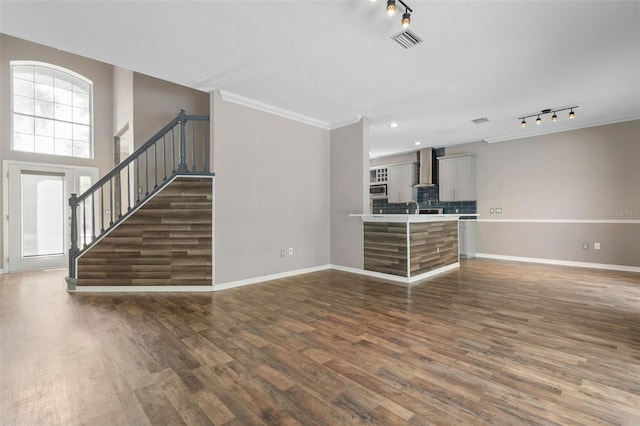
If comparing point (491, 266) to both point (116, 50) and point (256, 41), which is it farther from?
point (116, 50)

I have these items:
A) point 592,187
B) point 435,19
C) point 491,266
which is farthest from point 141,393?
point 592,187

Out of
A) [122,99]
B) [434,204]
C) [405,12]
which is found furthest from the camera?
[434,204]

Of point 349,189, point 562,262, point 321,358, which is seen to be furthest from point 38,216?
point 562,262

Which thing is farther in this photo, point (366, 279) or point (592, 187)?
point (592, 187)

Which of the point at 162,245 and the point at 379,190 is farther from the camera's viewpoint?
the point at 379,190

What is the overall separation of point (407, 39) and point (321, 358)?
303cm

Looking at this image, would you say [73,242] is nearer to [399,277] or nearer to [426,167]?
[399,277]

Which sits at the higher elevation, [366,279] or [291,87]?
[291,87]

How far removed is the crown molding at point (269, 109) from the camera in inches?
166

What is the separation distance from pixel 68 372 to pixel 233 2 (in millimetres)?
3046

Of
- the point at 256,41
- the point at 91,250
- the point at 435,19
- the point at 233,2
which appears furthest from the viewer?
the point at 91,250

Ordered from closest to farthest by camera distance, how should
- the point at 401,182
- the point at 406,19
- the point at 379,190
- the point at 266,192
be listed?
the point at 406,19
the point at 266,192
the point at 401,182
the point at 379,190

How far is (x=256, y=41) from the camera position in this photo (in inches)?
115

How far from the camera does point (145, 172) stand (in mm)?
5199
